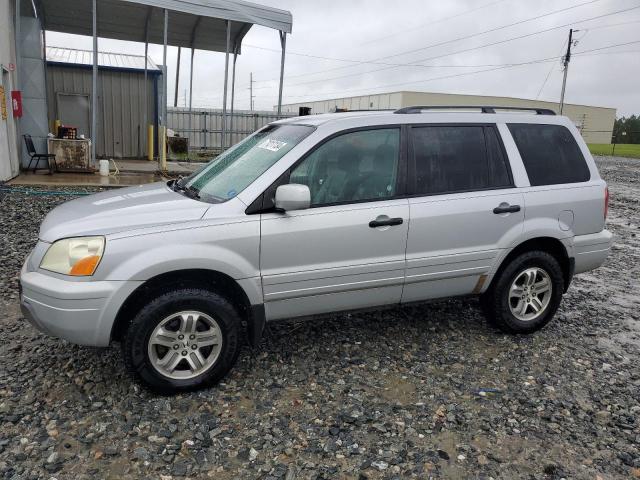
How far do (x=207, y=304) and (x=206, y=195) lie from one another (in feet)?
2.83

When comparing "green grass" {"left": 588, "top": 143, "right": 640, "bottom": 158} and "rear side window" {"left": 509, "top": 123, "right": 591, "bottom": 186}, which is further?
"green grass" {"left": 588, "top": 143, "right": 640, "bottom": 158}

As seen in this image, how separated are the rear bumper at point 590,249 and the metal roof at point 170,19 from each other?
11.3m

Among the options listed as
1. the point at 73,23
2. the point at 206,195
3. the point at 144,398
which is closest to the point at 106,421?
the point at 144,398

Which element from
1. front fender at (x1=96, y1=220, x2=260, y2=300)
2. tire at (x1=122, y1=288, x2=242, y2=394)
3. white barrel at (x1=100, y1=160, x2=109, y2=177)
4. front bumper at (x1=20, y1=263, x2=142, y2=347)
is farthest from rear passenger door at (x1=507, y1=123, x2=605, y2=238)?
white barrel at (x1=100, y1=160, x2=109, y2=177)

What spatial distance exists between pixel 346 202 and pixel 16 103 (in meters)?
11.6

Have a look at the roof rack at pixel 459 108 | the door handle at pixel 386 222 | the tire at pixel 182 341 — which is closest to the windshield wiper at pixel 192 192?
the tire at pixel 182 341

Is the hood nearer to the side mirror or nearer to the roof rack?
the side mirror

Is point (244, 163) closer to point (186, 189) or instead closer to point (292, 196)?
point (186, 189)

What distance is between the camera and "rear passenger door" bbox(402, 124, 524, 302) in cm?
385

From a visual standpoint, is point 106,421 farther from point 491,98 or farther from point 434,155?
point 491,98

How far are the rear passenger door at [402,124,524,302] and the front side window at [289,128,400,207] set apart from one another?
0.60 ft

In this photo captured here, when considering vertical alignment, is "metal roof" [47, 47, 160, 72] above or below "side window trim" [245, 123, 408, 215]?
above

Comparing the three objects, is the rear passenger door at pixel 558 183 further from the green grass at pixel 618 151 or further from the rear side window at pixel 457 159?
the green grass at pixel 618 151

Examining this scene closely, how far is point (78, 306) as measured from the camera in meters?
3.01
